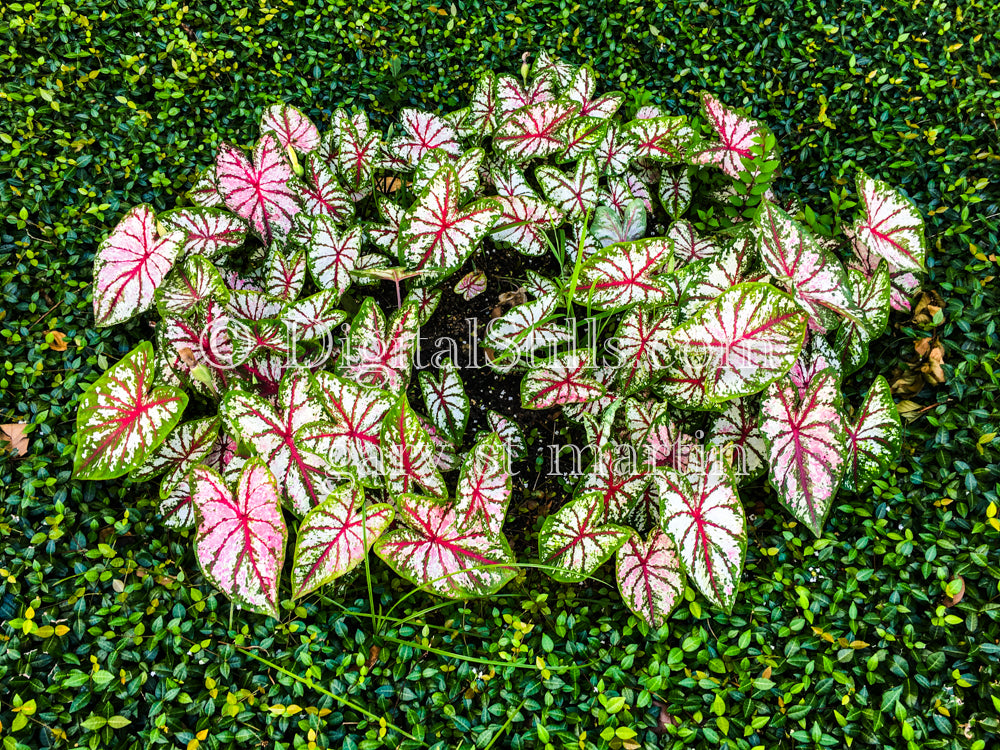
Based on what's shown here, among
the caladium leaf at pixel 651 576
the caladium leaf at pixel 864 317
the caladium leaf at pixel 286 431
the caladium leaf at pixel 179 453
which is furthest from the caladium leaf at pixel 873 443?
the caladium leaf at pixel 179 453

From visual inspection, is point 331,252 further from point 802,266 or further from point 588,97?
point 802,266

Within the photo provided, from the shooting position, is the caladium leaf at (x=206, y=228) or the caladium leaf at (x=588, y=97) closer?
the caladium leaf at (x=206, y=228)

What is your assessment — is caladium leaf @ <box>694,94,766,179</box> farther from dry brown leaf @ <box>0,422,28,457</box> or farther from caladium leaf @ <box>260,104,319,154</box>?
dry brown leaf @ <box>0,422,28,457</box>

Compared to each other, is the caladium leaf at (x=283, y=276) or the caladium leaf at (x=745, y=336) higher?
the caladium leaf at (x=283, y=276)

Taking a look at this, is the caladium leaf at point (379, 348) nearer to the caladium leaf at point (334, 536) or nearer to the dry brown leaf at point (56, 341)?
the caladium leaf at point (334, 536)

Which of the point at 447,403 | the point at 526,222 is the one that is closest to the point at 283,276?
the point at 447,403

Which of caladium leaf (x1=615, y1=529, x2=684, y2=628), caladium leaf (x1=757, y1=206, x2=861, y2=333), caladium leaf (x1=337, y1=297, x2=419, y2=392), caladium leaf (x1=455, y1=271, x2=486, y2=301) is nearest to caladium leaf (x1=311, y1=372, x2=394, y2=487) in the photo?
caladium leaf (x1=337, y1=297, x2=419, y2=392)

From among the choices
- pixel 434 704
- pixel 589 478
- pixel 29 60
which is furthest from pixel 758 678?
pixel 29 60
